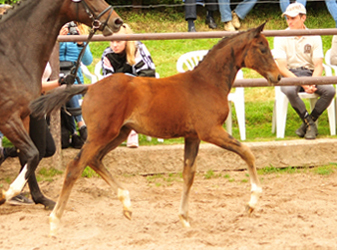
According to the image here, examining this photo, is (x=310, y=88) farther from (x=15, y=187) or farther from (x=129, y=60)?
(x=15, y=187)

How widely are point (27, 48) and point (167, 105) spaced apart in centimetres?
125

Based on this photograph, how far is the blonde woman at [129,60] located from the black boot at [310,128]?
Answer: 1881 millimetres

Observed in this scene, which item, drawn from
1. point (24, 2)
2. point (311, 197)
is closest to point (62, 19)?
point (24, 2)

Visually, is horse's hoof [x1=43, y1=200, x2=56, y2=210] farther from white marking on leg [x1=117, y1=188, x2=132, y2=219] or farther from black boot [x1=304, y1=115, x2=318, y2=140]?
black boot [x1=304, y1=115, x2=318, y2=140]

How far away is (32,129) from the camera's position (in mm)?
5324

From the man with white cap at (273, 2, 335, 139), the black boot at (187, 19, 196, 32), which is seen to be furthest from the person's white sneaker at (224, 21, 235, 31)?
the man with white cap at (273, 2, 335, 139)

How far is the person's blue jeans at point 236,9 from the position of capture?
10609 mm

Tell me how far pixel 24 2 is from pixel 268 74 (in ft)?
6.64

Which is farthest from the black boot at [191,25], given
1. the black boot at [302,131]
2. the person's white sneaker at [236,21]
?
the black boot at [302,131]

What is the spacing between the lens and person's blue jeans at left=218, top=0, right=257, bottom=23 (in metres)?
10.6

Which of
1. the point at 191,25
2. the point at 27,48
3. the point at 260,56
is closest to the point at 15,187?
the point at 27,48

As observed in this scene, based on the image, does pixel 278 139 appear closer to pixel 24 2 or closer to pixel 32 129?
pixel 32 129

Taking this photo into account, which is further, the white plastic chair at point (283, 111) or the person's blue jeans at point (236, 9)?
the person's blue jeans at point (236, 9)

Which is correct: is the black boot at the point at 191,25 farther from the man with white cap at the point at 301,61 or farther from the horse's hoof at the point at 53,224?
the horse's hoof at the point at 53,224
